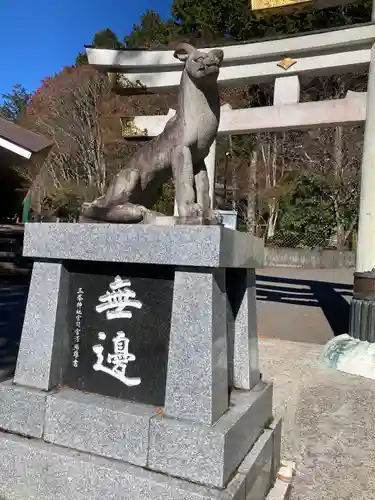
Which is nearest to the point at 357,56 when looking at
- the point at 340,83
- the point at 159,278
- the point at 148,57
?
the point at 148,57

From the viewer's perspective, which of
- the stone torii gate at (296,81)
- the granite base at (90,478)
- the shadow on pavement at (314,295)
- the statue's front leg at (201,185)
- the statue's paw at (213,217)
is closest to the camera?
the granite base at (90,478)

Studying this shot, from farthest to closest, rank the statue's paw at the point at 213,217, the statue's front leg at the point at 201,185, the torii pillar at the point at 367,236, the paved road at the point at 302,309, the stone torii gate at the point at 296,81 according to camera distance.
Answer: the paved road at the point at 302,309 → the stone torii gate at the point at 296,81 → the torii pillar at the point at 367,236 → the statue's front leg at the point at 201,185 → the statue's paw at the point at 213,217

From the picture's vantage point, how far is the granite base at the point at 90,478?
188 centimetres

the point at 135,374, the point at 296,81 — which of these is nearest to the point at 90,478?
the point at 135,374

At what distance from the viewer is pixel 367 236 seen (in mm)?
4965

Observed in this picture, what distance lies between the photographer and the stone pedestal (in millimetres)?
1961

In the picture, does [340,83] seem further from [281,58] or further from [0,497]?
[0,497]

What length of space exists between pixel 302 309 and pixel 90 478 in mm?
7479

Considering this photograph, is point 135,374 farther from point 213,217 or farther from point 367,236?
point 367,236

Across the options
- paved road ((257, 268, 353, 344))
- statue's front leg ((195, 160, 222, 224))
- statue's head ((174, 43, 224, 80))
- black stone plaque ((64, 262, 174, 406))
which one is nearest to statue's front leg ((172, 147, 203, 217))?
statue's front leg ((195, 160, 222, 224))

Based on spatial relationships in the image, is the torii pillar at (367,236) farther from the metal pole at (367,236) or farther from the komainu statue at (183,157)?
the komainu statue at (183,157)

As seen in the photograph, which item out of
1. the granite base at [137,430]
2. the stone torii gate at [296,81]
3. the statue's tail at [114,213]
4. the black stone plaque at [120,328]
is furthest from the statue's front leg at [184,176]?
the stone torii gate at [296,81]

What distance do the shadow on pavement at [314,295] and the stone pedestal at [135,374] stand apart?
526cm

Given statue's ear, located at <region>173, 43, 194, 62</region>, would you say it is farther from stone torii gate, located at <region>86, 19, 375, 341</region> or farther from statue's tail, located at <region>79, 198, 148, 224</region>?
stone torii gate, located at <region>86, 19, 375, 341</region>
